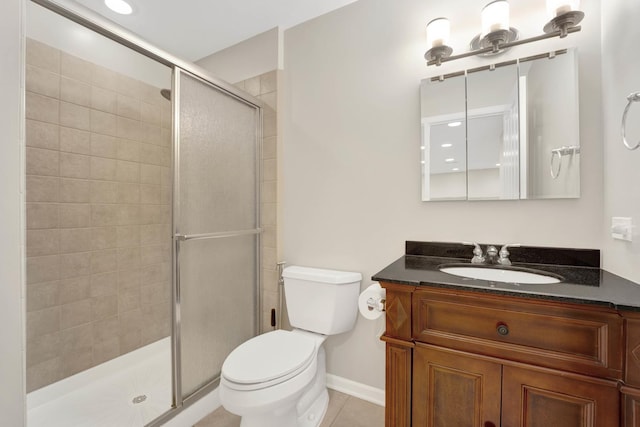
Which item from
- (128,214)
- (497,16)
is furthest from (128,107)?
(497,16)

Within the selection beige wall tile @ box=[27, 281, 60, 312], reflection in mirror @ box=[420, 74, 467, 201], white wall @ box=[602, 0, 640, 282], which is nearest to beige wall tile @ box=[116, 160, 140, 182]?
beige wall tile @ box=[27, 281, 60, 312]

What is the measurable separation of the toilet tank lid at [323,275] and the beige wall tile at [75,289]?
1.35 m

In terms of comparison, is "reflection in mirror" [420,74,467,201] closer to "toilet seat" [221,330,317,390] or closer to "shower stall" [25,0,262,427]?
"toilet seat" [221,330,317,390]

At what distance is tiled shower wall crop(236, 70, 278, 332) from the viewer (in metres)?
1.98

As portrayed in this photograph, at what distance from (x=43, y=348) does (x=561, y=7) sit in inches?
125

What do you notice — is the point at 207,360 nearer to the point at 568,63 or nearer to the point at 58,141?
the point at 58,141

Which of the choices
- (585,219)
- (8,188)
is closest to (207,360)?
(8,188)

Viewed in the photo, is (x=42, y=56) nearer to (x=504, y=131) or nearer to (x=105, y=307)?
(x=105, y=307)

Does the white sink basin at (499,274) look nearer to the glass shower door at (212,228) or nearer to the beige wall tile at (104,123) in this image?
the glass shower door at (212,228)

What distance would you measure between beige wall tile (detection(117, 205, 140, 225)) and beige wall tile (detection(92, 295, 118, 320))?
539 mm

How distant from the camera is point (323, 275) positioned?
5.37ft

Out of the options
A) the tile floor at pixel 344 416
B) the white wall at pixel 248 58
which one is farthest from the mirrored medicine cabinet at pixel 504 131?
the tile floor at pixel 344 416

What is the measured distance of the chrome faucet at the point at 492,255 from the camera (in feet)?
4.31

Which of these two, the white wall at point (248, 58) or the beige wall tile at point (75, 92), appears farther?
the white wall at point (248, 58)
